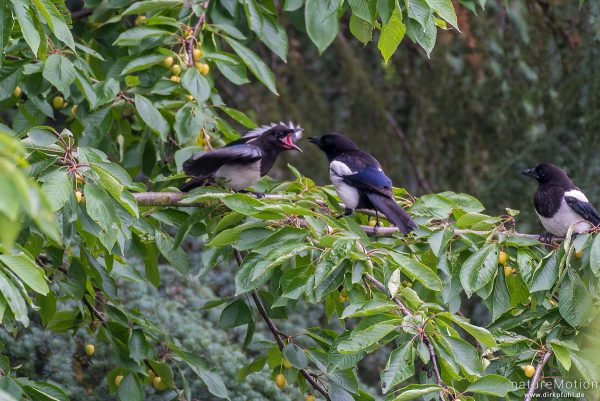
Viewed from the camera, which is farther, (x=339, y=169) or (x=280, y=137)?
(x=339, y=169)

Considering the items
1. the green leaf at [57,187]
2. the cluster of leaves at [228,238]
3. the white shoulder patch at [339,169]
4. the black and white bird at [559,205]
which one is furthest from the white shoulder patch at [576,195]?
the green leaf at [57,187]

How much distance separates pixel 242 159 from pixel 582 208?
173cm

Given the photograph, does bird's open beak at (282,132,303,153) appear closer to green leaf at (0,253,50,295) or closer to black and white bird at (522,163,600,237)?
black and white bird at (522,163,600,237)

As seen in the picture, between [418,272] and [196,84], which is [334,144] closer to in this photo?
[196,84]

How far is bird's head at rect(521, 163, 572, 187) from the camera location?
519cm

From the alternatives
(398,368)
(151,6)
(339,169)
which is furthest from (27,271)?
(339,169)

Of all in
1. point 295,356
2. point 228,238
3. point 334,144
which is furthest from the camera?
point 334,144

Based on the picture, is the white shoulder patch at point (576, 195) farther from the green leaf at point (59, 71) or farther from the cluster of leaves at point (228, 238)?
the green leaf at point (59, 71)

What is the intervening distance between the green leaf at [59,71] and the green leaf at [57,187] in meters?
1.04

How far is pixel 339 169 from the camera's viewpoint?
5332 millimetres

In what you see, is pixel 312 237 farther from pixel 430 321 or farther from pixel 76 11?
pixel 76 11

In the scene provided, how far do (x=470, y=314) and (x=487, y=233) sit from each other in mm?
4183

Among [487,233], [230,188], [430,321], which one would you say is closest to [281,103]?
[230,188]

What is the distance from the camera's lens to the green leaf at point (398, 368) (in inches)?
112
